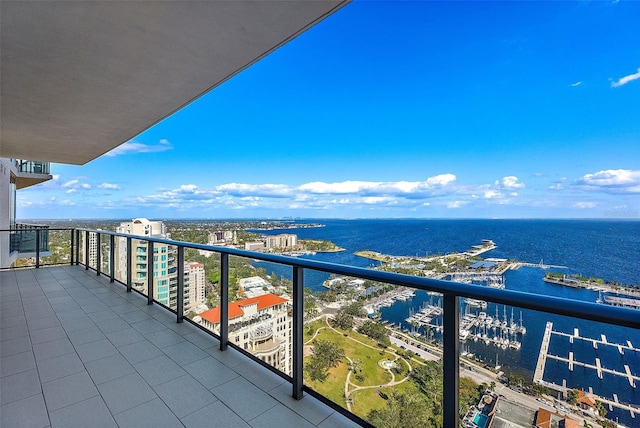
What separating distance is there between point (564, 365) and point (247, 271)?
90.2 inches

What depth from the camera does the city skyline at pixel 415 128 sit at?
12.5 metres

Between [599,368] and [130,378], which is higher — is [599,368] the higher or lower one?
the higher one

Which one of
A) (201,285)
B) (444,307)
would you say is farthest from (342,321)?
(201,285)

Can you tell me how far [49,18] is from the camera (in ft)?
6.75

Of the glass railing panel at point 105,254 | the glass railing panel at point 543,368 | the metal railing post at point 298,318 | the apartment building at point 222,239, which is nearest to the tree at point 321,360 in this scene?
the metal railing post at point 298,318

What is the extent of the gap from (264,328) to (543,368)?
2.02 m

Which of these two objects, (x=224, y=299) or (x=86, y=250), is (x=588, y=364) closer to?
(x=224, y=299)

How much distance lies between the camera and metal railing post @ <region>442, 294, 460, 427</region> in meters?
1.29

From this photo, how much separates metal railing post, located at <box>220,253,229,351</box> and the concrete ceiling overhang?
77.9 inches

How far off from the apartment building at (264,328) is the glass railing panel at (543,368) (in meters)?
1.30

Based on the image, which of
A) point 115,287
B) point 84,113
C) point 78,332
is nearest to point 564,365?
point 78,332

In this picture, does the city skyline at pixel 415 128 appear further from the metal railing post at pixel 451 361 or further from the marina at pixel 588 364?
the marina at pixel 588 364

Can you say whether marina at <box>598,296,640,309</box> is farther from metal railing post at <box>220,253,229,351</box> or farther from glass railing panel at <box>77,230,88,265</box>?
glass railing panel at <box>77,230,88,265</box>

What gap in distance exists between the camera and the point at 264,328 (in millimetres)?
2434
